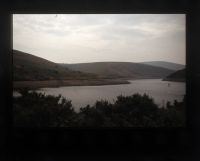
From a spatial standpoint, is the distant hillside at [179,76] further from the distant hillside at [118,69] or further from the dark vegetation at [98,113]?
the dark vegetation at [98,113]

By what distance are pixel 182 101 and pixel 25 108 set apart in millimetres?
1817

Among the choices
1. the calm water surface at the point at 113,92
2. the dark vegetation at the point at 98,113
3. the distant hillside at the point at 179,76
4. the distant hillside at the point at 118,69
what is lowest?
→ the dark vegetation at the point at 98,113

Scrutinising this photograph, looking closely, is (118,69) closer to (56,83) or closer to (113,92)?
(113,92)

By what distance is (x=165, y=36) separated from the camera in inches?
140

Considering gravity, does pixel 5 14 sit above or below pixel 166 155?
above

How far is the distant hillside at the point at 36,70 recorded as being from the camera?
3.52m

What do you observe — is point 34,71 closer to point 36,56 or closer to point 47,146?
point 36,56

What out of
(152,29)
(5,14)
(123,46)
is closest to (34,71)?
(5,14)

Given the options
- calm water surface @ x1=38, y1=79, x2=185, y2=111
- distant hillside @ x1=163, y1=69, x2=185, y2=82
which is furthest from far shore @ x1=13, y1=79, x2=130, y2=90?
distant hillside @ x1=163, y1=69, x2=185, y2=82

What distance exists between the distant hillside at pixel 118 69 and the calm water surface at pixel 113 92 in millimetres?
149

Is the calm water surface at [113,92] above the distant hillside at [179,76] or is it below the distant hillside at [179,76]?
below

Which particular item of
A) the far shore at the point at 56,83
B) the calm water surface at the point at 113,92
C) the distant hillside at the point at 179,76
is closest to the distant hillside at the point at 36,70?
the far shore at the point at 56,83

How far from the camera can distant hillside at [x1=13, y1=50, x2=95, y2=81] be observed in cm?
352

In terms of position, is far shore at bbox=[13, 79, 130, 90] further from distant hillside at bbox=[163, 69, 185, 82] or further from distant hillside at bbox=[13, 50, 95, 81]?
distant hillside at bbox=[163, 69, 185, 82]
